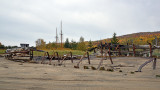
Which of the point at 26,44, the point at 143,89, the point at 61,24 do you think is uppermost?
the point at 61,24

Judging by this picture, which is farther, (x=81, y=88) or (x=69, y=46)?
(x=69, y=46)

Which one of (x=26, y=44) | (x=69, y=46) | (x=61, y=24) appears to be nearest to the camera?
(x=26, y=44)

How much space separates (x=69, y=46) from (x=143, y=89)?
70012 mm

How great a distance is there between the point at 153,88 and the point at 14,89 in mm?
3291

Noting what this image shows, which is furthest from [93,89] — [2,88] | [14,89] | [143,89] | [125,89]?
[2,88]

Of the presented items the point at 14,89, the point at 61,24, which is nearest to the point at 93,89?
the point at 14,89

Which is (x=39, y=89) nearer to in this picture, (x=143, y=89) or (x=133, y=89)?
(x=133, y=89)

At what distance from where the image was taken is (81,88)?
3412 mm

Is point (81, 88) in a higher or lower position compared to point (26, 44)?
lower

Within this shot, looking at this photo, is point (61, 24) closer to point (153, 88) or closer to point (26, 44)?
point (26, 44)

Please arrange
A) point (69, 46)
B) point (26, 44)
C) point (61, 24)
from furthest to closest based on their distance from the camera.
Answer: point (69, 46) → point (61, 24) → point (26, 44)

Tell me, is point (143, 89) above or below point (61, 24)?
below

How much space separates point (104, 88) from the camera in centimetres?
343

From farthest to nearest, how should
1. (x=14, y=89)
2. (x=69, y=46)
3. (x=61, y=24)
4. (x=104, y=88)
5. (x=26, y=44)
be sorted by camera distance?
(x=69, y=46) → (x=61, y=24) → (x=26, y=44) → (x=104, y=88) → (x=14, y=89)
